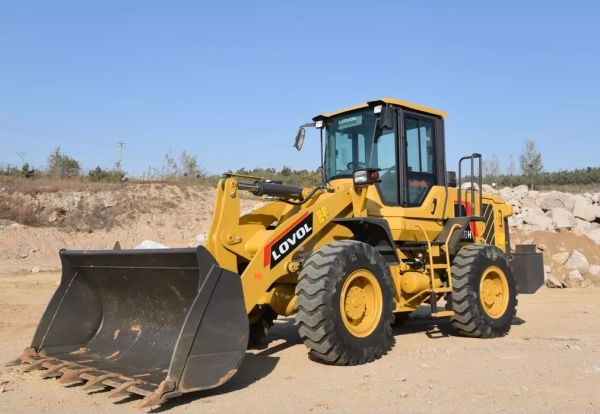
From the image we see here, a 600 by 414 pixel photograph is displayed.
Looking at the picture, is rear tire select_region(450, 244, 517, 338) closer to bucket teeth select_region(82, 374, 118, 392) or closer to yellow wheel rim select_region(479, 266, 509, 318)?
yellow wheel rim select_region(479, 266, 509, 318)

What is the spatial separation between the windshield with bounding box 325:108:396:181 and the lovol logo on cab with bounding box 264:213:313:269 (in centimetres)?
157

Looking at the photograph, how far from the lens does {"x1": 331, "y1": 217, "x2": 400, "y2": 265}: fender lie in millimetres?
7235

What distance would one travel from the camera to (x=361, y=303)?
653 centimetres

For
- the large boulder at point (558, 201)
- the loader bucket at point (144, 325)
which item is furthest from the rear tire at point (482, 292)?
the large boulder at point (558, 201)

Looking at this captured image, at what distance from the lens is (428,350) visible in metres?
7.11

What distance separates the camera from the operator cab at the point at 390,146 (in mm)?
7879

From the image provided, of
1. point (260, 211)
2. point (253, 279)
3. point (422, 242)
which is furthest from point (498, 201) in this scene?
point (253, 279)

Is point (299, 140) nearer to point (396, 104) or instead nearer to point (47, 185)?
point (396, 104)

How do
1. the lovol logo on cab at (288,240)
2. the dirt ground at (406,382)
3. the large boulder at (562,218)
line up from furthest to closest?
the large boulder at (562,218), the lovol logo on cab at (288,240), the dirt ground at (406,382)

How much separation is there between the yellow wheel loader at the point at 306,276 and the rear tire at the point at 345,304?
1cm

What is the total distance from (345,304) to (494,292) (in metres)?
3.21

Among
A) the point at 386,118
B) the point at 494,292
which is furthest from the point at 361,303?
the point at 494,292

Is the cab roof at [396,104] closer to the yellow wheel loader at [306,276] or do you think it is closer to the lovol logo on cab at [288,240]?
the yellow wheel loader at [306,276]

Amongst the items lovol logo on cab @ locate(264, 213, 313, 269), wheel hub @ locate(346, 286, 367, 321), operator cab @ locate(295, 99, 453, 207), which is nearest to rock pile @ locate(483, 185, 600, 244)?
operator cab @ locate(295, 99, 453, 207)
